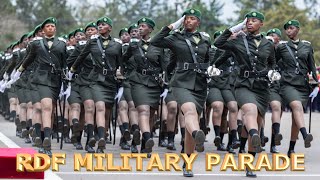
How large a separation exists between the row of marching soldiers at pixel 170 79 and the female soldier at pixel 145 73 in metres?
0.02

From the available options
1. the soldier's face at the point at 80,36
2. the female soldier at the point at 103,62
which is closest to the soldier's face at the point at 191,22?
the female soldier at the point at 103,62

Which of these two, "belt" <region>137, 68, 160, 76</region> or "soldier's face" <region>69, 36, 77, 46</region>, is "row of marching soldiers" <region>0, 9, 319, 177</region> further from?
"soldier's face" <region>69, 36, 77, 46</region>

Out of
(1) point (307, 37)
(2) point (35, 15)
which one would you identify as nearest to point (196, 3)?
(2) point (35, 15)

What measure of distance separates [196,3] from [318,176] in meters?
91.8

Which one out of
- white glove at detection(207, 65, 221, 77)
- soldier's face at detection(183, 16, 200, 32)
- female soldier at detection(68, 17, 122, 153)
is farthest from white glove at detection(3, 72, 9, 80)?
white glove at detection(207, 65, 221, 77)

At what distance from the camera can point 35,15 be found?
97688mm

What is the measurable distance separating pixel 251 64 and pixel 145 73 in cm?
321

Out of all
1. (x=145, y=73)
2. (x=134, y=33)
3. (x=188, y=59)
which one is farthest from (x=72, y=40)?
(x=188, y=59)

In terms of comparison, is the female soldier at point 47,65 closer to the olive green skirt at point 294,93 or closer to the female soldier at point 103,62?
the female soldier at point 103,62

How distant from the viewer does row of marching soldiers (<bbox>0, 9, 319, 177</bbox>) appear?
41.7 feet

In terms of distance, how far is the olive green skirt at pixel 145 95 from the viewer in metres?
15.5

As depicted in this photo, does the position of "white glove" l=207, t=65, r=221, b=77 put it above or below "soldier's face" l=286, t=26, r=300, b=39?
below

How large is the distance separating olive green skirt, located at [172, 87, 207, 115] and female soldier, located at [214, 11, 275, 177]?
1.61ft

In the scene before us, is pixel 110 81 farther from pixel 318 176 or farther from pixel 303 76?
pixel 318 176
